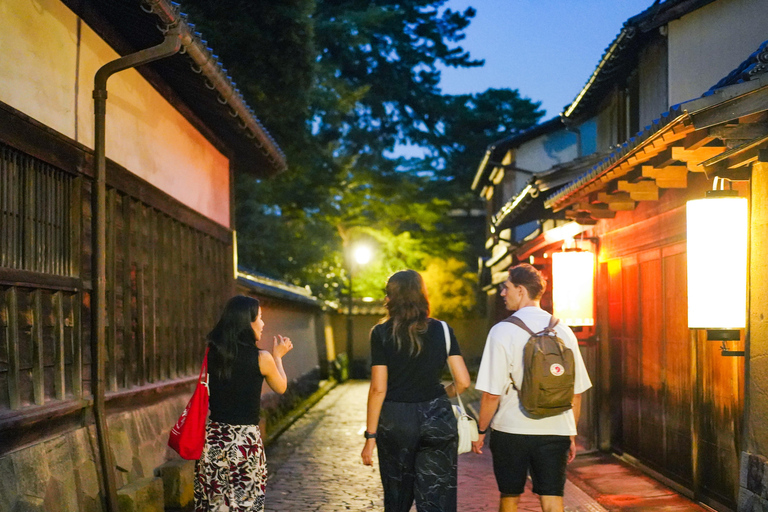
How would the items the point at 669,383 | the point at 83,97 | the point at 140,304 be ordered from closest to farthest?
the point at 83,97 → the point at 140,304 → the point at 669,383

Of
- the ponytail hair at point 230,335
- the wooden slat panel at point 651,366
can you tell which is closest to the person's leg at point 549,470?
the ponytail hair at point 230,335

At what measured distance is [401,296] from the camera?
5.63m

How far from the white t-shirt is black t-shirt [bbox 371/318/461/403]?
1.16 ft

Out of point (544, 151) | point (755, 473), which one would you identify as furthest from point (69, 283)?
point (544, 151)

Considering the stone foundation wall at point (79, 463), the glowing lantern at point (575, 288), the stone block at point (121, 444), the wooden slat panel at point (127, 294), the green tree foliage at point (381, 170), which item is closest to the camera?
the stone foundation wall at point (79, 463)

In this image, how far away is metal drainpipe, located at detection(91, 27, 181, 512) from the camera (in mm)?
7652

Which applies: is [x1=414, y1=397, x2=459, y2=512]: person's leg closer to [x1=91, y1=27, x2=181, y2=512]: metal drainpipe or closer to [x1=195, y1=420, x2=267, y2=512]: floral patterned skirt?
[x1=195, y1=420, x2=267, y2=512]: floral patterned skirt

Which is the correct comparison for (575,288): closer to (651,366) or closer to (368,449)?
(651,366)

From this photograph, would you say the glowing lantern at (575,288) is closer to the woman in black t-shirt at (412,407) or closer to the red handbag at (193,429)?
the woman in black t-shirt at (412,407)

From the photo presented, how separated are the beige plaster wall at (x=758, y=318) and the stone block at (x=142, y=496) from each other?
5.46 metres

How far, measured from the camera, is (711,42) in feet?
37.5

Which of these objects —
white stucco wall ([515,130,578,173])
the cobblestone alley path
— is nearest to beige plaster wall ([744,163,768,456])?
the cobblestone alley path

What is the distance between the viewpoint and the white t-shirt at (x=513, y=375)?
5695 mm

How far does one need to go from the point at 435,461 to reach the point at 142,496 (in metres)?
3.68
